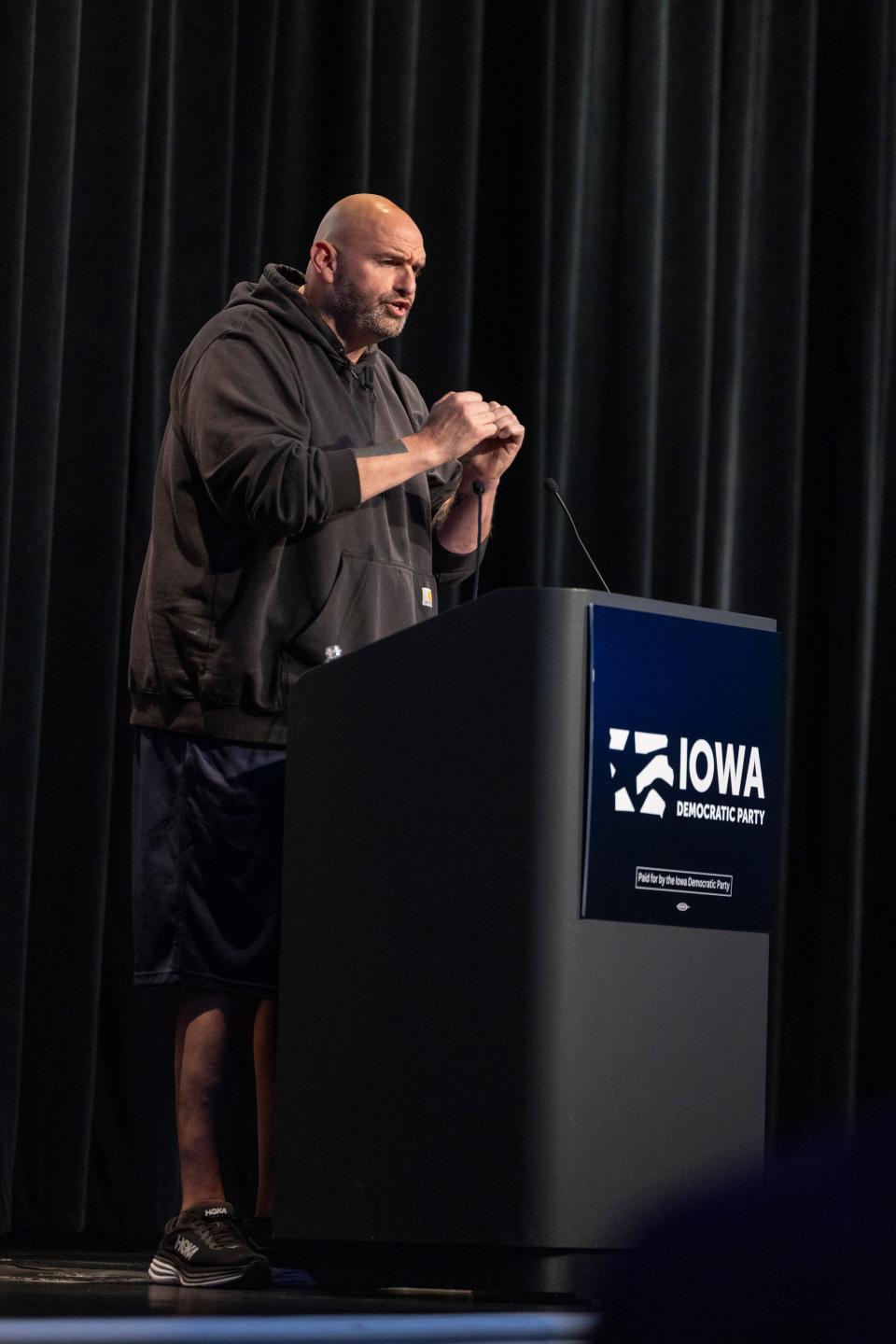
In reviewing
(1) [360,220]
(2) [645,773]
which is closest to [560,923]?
(2) [645,773]

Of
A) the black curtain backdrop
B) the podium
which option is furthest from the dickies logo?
the black curtain backdrop

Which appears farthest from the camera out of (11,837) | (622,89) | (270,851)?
(622,89)

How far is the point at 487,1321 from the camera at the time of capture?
1285 mm

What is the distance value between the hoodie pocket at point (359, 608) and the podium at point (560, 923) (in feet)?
1.26

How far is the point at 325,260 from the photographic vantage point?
2326 mm

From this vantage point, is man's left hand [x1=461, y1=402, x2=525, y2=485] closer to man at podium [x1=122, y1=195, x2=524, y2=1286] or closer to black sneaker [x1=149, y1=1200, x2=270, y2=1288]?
man at podium [x1=122, y1=195, x2=524, y2=1286]

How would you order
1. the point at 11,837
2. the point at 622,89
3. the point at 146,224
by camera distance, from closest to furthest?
the point at 11,837 < the point at 146,224 < the point at 622,89

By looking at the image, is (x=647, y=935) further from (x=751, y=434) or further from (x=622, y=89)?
(x=622, y=89)

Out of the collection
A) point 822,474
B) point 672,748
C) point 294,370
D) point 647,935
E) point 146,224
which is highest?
point 146,224

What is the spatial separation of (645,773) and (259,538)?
74 cm

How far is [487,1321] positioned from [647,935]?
0.38m

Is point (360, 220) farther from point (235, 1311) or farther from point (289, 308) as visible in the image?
point (235, 1311)

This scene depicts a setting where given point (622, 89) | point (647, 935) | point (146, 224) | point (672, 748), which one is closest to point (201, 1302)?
point (647, 935)

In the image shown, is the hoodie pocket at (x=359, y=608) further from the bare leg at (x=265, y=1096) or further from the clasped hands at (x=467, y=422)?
the bare leg at (x=265, y=1096)
